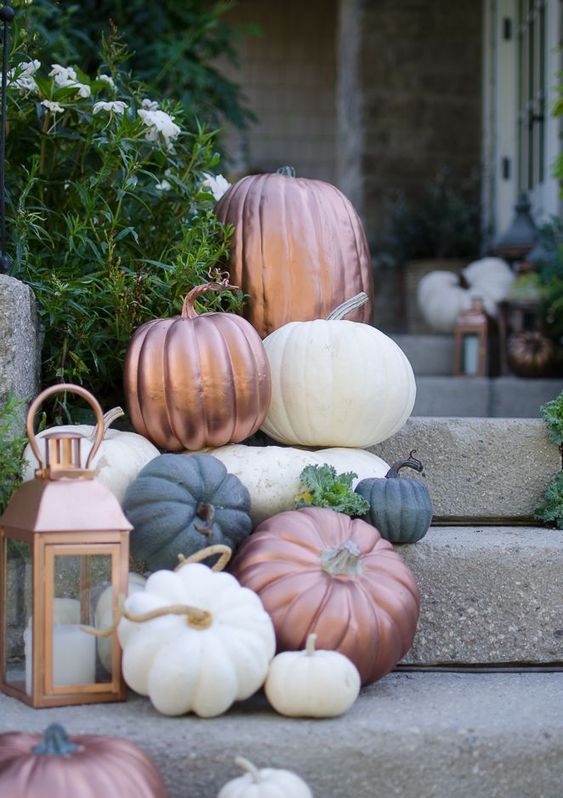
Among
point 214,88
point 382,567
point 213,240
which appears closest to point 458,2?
point 214,88

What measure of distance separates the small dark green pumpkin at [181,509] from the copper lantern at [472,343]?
302cm

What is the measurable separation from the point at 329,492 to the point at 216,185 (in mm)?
1147

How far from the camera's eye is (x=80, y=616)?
79.0 inches

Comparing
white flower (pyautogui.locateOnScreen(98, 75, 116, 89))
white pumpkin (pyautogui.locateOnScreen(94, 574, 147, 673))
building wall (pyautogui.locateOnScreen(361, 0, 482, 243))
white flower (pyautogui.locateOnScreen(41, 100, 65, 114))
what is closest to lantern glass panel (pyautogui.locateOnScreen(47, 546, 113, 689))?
white pumpkin (pyautogui.locateOnScreen(94, 574, 147, 673))

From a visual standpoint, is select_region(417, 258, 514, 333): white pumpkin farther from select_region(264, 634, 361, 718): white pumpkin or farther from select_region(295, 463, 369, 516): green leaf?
select_region(264, 634, 361, 718): white pumpkin

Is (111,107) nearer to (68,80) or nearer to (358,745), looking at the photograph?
(68,80)

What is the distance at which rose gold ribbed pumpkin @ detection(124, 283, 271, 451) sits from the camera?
245cm

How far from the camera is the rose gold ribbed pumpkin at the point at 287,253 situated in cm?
292

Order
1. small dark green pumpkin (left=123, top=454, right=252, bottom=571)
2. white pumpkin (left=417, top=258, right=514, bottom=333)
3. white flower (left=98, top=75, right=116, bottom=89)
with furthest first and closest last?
white pumpkin (left=417, top=258, right=514, bottom=333) → white flower (left=98, top=75, right=116, bottom=89) → small dark green pumpkin (left=123, top=454, right=252, bottom=571)

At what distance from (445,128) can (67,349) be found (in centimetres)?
510

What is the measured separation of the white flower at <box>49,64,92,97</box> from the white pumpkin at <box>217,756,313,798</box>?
183cm

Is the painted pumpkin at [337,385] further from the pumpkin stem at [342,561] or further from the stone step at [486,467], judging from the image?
the pumpkin stem at [342,561]

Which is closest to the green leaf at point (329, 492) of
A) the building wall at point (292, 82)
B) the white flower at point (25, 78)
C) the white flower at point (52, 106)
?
the white flower at point (52, 106)

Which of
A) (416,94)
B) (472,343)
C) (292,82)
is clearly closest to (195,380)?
(472,343)
